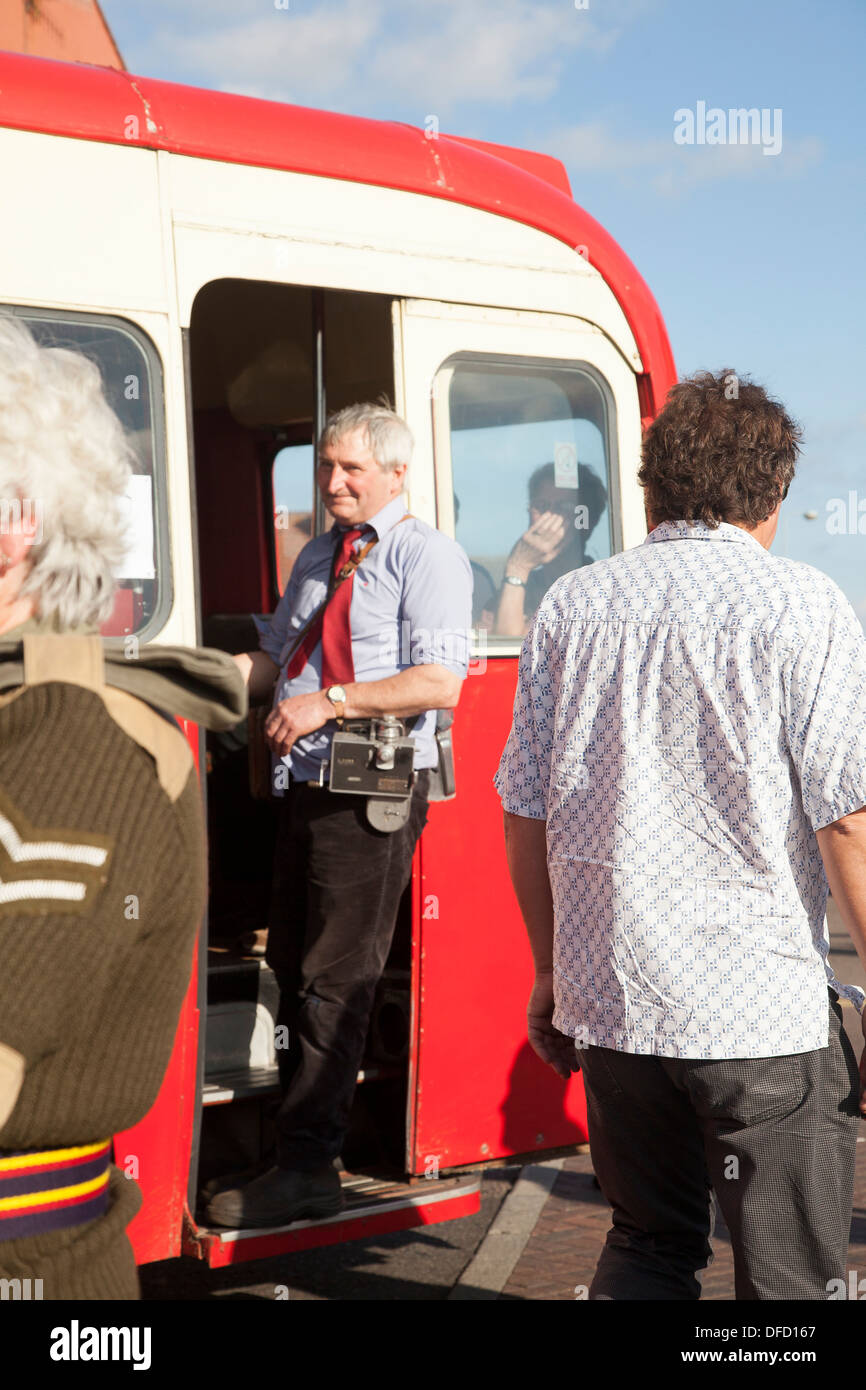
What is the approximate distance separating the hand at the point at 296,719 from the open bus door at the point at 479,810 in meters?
0.47

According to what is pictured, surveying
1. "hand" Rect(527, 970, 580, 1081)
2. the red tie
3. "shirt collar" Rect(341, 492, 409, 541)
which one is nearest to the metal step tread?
"hand" Rect(527, 970, 580, 1081)

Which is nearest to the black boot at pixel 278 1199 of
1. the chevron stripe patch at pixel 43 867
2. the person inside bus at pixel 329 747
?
the person inside bus at pixel 329 747

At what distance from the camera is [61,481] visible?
4.89ft

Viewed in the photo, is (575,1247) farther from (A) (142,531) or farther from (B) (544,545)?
(A) (142,531)

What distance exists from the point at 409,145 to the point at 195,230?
0.87 metres

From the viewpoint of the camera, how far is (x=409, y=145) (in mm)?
4137

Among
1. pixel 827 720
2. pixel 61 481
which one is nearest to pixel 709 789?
pixel 827 720

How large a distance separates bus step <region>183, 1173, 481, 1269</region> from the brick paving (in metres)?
0.49

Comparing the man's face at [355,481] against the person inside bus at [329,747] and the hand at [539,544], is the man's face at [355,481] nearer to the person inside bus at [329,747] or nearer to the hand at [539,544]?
the person inside bus at [329,747]

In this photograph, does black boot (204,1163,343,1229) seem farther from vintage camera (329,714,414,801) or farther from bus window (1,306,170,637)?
bus window (1,306,170,637)

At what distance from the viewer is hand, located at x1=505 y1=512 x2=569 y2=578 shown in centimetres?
430

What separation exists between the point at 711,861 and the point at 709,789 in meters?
0.12

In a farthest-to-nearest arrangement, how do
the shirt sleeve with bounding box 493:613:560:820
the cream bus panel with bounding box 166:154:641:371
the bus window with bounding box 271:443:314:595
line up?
the bus window with bounding box 271:443:314:595, the cream bus panel with bounding box 166:154:641:371, the shirt sleeve with bounding box 493:613:560:820

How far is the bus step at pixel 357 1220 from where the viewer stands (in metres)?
3.62
